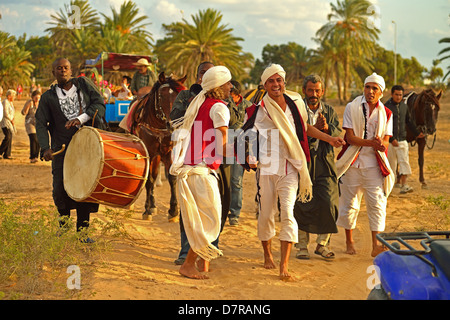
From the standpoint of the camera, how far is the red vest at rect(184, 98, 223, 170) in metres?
5.98

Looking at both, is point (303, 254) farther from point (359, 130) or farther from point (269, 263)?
point (359, 130)

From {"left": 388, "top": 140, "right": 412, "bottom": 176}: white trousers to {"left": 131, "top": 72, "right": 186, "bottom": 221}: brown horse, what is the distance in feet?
16.1

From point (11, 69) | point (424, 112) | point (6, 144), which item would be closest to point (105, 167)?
point (424, 112)

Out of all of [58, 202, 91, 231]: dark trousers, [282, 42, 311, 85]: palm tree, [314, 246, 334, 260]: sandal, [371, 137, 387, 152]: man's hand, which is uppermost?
[282, 42, 311, 85]: palm tree

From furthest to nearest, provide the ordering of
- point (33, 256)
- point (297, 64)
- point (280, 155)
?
point (297, 64), point (280, 155), point (33, 256)

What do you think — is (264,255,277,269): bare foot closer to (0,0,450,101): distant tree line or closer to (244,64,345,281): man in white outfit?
(244,64,345,281): man in white outfit

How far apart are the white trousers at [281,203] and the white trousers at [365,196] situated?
1336 millimetres

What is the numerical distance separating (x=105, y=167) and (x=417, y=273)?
3.92 meters

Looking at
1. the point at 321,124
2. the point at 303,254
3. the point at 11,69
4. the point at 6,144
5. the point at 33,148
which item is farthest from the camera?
the point at 11,69

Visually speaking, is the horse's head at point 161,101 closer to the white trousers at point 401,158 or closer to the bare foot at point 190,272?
the bare foot at point 190,272

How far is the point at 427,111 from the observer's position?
12547 millimetres

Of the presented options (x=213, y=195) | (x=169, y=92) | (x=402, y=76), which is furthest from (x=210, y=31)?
(x=213, y=195)

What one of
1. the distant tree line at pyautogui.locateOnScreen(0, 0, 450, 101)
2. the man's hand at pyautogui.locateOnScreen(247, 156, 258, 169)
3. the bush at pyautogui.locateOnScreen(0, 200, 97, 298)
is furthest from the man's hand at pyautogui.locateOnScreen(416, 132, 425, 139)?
the distant tree line at pyautogui.locateOnScreen(0, 0, 450, 101)

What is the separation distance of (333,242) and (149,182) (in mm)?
3254
